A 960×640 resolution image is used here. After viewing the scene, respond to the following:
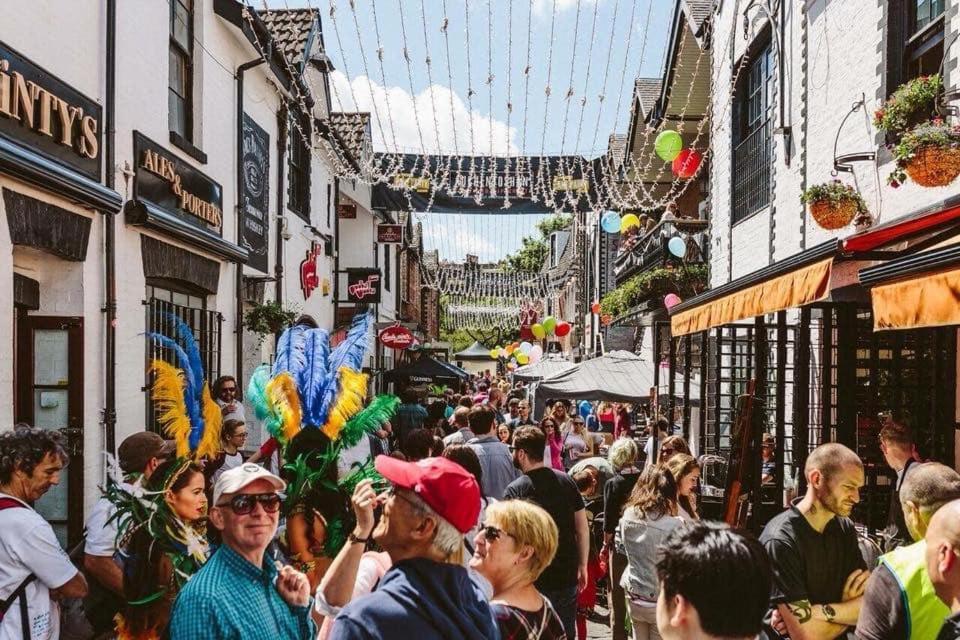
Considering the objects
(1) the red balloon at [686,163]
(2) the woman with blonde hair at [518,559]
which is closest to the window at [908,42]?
(1) the red balloon at [686,163]

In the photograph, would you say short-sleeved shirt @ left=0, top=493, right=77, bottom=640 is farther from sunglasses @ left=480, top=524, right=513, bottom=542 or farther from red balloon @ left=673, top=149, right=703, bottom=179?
red balloon @ left=673, top=149, right=703, bottom=179

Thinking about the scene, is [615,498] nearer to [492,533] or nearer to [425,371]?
[492,533]

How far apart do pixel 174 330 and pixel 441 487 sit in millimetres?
8087

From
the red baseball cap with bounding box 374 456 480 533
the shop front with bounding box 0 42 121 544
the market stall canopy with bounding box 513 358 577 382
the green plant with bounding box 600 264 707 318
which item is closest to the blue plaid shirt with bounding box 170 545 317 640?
the red baseball cap with bounding box 374 456 480 533

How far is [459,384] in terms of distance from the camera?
26.2m

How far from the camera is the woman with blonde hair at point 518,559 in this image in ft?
10.9

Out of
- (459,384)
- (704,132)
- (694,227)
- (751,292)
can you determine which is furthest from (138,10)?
(459,384)

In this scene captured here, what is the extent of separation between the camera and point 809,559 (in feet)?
12.8

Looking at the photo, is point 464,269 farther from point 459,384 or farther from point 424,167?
point 424,167

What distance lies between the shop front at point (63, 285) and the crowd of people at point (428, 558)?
2966 mm

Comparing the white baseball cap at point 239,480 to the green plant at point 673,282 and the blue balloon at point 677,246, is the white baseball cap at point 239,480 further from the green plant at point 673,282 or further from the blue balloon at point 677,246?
the green plant at point 673,282

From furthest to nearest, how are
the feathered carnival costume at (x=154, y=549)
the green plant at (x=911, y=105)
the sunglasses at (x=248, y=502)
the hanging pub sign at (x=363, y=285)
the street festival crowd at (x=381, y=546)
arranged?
the hanging pub sign at (x=363, y=285)
the green plant at (x=911, y=105)
the feathered carnival costume at (x=154, y=549)
the sunglasses at (x=248, y=502)
the street festival crowd at (x=381, y=546)

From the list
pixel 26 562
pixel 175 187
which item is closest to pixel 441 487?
pixel 26 562

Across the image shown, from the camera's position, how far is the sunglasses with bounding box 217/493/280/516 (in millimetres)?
2955
